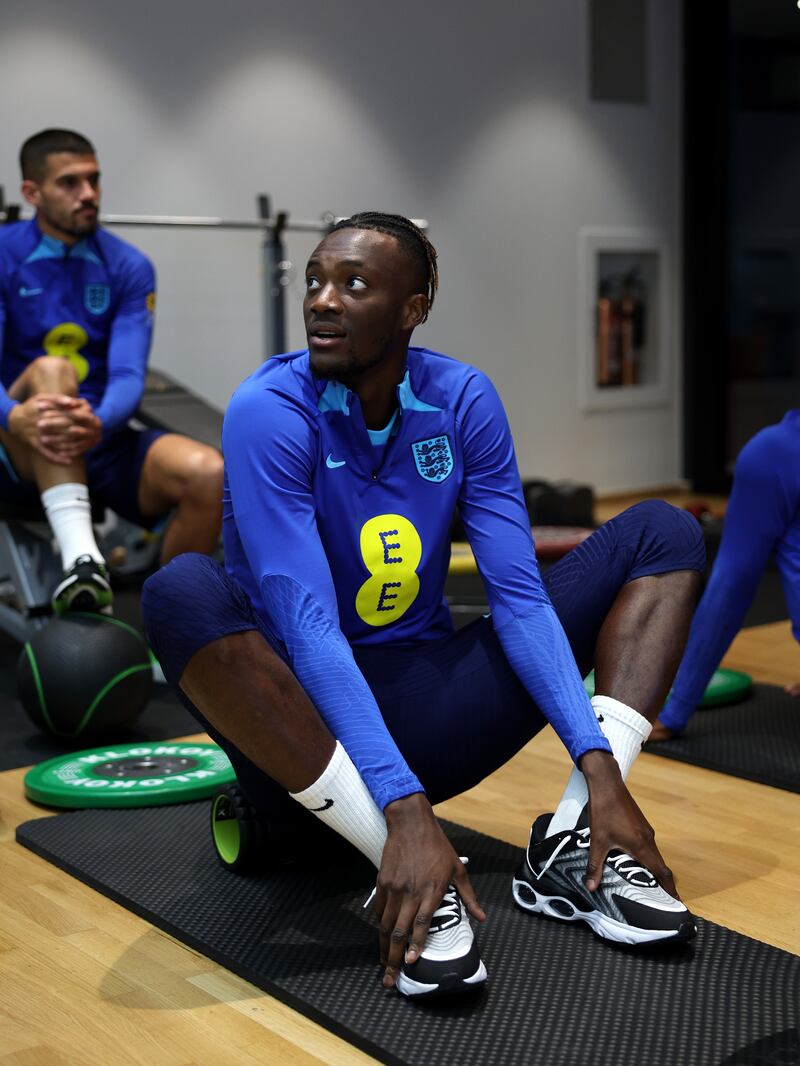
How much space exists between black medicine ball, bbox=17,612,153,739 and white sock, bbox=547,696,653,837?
114cm

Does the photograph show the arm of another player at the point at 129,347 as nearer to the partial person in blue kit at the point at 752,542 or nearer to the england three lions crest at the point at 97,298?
the england three lions crest at the point at 97,298

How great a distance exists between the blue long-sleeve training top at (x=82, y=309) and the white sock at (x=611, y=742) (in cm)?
178

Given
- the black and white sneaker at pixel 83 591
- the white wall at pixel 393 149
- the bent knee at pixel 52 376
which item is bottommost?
the black and white sneaker at pixel 83 591

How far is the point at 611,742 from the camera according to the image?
1.76 m

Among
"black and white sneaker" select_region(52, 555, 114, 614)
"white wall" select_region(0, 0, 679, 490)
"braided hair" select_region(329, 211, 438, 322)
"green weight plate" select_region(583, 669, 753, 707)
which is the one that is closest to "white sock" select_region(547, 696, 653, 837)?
"braided hair" select_region(329, 211, 438, 322)

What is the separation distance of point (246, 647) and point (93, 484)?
1.78 metres

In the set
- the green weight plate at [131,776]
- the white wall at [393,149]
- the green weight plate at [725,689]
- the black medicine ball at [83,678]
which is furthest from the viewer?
the white wall at [393,149]

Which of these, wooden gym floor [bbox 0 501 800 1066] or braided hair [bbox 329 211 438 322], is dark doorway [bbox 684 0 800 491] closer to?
wooden gym floor [bbox 0 501 800 1066]

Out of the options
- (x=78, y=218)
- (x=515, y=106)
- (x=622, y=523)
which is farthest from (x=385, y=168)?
(x=622, y=523)

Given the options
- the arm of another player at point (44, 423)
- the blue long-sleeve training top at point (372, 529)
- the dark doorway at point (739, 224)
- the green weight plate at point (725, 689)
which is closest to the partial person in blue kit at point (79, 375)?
the arm of another player at point (44, 423)

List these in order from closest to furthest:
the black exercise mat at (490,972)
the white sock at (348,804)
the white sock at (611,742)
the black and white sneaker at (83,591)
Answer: the black exercise mat at (490,972)
the white sock at (348,804)
the white sock at (611,742)
the black and white sneaker at (83,591)

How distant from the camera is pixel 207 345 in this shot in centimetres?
543

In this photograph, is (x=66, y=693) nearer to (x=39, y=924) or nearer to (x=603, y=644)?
(x=39, y=924)

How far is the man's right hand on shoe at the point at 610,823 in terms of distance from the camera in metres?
1.65
